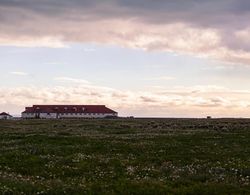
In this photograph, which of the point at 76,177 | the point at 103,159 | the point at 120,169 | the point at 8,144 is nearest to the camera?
the point at 76,177

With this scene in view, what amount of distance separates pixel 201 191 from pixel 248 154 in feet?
39.6

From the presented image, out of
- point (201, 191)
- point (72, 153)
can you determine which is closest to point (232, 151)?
point (72, 153)

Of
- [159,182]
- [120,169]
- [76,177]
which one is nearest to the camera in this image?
[159,182]

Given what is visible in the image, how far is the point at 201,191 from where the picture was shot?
18.0 metres

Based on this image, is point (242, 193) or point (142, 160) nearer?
point (242, 193)

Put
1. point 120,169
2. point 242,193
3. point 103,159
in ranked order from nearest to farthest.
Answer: point 242,193
point 120,169
point 103,159

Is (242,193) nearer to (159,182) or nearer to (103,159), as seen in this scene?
(159,182)

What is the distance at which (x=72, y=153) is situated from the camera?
96.0 ft

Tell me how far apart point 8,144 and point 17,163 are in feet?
39.8

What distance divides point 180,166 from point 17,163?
7654 mm

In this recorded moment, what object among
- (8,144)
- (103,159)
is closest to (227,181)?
(103,159)

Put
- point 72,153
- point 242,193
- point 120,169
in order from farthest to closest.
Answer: point 72,153 → point 120,169 → point 242,193

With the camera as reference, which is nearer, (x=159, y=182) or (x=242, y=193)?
(x=242, y=193)

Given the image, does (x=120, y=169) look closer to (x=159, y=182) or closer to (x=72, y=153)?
(x=159, y=182)
